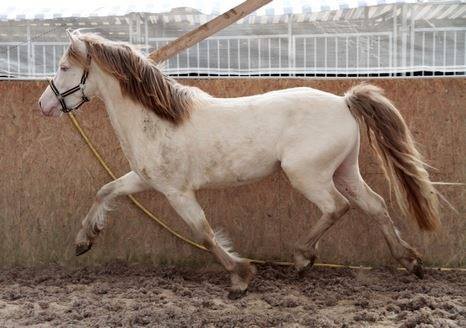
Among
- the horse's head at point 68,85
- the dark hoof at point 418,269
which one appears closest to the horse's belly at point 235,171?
the horse's head at point 68,85

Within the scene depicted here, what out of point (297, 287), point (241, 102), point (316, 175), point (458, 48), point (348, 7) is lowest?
point (297, 287)

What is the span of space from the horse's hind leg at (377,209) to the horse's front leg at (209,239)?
3.18 feet

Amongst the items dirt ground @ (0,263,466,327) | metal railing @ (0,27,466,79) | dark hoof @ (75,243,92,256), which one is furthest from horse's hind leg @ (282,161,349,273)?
dark hoof @ (75,243,92,256)

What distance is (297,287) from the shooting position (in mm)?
4605

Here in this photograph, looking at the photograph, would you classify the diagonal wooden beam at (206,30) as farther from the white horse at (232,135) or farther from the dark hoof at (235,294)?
the dark hoof at (235,294)

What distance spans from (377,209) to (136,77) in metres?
2.03

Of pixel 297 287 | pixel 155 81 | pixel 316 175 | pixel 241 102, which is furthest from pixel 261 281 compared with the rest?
pixel 155 81

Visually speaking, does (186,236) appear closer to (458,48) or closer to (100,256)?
(100,256)

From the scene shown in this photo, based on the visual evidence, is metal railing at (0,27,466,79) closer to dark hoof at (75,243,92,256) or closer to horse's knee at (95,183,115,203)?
horse's knee at (95,183,115,203)

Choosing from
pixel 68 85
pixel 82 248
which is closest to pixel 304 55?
pixel 68 85

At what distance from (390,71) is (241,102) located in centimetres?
141

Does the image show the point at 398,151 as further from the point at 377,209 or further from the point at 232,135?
the point at 232,135

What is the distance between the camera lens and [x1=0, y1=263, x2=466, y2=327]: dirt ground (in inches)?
148

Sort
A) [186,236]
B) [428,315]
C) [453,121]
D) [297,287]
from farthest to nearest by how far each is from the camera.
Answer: [186,236] → [453,121] → [297,287] → [428,315]
